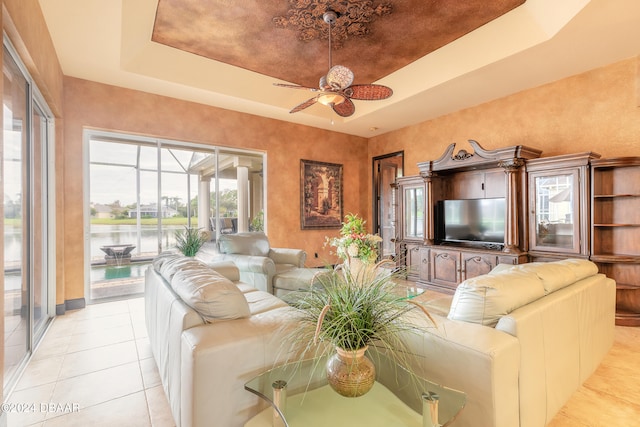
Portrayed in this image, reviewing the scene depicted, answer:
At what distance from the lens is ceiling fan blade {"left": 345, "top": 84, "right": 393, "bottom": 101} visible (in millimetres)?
3059

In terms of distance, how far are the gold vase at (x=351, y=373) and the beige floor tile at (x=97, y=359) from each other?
91.2 inches

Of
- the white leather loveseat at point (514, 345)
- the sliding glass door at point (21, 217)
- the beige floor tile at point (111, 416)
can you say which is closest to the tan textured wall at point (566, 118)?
the white leather loveseat at point (514, 345)

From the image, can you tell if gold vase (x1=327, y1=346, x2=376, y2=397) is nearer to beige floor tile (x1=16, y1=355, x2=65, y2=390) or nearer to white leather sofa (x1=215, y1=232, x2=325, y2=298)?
white leather sofa (x1=215, y1=232, x2=325, y2=298)

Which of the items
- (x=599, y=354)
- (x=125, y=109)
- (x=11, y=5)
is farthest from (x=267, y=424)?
(x=125, y=109)

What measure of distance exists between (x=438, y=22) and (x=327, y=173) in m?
3.61

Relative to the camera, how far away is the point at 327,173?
258 inches

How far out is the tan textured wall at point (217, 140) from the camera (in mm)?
4055

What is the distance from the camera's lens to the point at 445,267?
15.8 feet

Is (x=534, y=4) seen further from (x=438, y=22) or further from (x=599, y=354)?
(x=599, y=354)

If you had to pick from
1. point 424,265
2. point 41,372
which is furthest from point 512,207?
point 41,372

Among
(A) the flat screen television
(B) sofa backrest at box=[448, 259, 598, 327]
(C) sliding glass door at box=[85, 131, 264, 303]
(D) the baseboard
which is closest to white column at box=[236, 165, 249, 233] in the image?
(C) sliding glass door at box=[85, 131, 264, 303]

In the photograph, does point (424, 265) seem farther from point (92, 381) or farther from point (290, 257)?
point (92, 381)

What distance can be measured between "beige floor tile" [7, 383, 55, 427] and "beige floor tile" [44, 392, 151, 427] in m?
0.11

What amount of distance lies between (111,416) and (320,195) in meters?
5.02
